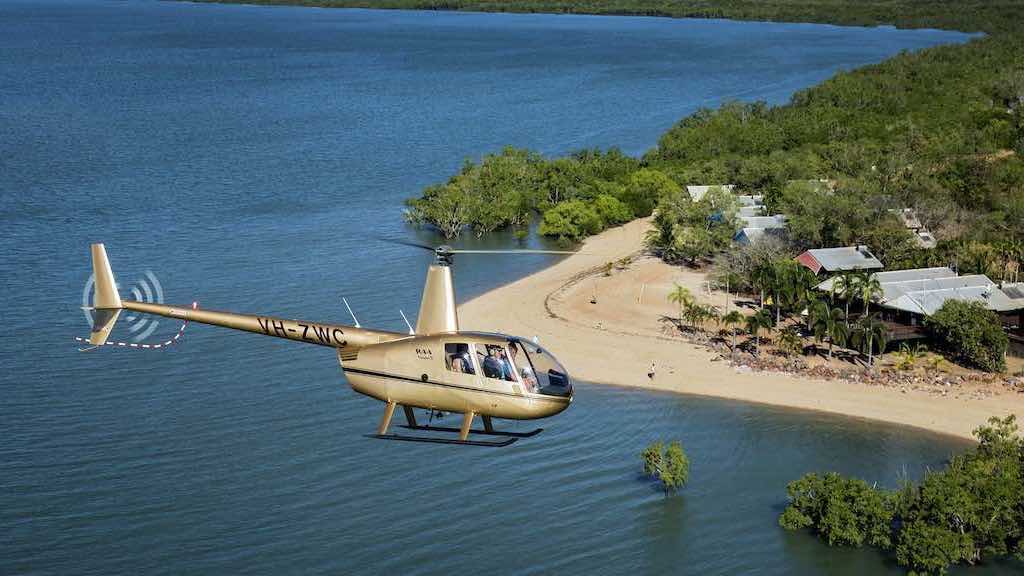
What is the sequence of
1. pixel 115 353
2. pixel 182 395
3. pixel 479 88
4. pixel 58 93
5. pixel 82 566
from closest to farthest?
pixel 82 566, pixel 182 395, pixel 115 353, pixel 58 93, pixel 479 88

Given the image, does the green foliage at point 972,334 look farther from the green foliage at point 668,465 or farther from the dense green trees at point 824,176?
the green foliage at point 668,465

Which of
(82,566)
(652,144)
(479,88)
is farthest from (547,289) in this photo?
(479,88)

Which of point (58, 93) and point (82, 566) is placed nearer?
point (82, 566)

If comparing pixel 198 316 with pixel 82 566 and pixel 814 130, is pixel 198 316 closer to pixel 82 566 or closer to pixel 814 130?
pixel 82 566

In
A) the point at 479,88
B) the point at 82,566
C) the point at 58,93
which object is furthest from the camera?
the point at 479,88

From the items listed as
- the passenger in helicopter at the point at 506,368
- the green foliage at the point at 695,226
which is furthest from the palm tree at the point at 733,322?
the passenger in helicopter at the point at 506,368
